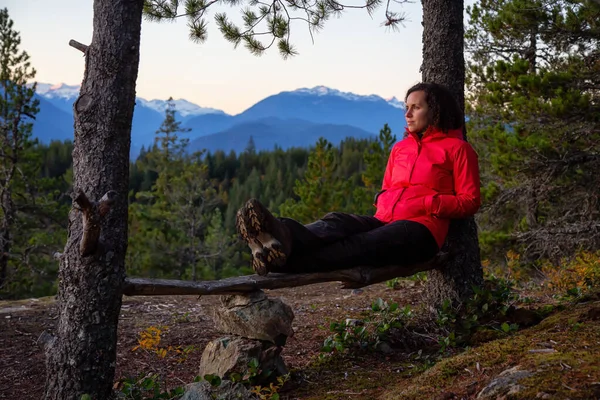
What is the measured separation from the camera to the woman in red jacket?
134 inches

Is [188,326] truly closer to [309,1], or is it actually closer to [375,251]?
[375,251]

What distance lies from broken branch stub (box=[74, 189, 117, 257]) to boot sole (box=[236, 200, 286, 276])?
2.54 ft

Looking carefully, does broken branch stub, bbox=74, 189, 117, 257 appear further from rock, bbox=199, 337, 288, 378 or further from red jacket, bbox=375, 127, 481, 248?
red jacket, bbox=375, 127, 481, 248

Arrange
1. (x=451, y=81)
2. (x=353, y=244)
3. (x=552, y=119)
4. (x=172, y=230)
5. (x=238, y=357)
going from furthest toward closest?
(x=172, y=230) < (x=552, y=119) < (x=451, y=81) < (x=353, y=244) < (x=238, y=357)

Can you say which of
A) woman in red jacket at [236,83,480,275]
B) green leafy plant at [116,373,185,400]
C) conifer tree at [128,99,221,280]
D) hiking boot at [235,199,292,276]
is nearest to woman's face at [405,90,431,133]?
woman in red jacket at [236,83,480,275]

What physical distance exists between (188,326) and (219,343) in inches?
68.5

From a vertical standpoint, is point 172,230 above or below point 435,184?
below

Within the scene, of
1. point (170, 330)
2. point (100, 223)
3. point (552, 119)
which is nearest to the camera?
point (100, 223)

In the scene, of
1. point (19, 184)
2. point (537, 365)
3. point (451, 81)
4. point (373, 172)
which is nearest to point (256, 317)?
point (537, 365)

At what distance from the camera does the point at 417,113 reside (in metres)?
4.27

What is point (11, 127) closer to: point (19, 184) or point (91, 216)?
point (19, 184)

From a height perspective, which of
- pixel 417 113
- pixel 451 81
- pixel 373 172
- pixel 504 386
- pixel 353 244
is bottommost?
pixel 504 386

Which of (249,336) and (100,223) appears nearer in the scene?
(100,223)

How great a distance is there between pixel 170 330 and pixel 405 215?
256cm
